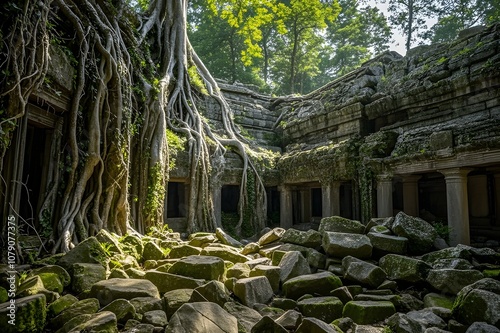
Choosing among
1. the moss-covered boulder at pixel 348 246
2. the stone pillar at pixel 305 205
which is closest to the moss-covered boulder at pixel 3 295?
the moss-covered boulder at pixel 348 246

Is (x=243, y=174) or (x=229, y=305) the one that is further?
(x=243, y=174)

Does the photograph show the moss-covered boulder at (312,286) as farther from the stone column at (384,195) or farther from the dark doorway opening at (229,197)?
the dark doorway opening at (229,197)

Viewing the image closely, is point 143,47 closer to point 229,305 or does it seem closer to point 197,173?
point 197,173

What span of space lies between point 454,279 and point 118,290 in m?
3.37

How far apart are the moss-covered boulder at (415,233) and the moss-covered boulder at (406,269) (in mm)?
729

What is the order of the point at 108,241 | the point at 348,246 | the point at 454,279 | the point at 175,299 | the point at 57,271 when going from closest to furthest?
the point at 175,299 → the point at 57,271 → the point at 454,279 → the point at 108,241 → the point at 348,246

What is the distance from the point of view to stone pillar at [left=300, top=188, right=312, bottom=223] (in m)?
11.1

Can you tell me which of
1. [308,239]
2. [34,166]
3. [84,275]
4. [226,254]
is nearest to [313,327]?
[84,275]

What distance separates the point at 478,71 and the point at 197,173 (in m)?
6.20

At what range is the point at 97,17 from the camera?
4.79 meters

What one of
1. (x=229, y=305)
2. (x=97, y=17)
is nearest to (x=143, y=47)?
(x=97, y=17)

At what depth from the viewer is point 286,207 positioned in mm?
10188

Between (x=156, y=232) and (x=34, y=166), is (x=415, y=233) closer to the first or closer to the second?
(x=156, y=232)

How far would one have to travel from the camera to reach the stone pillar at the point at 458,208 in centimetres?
588
